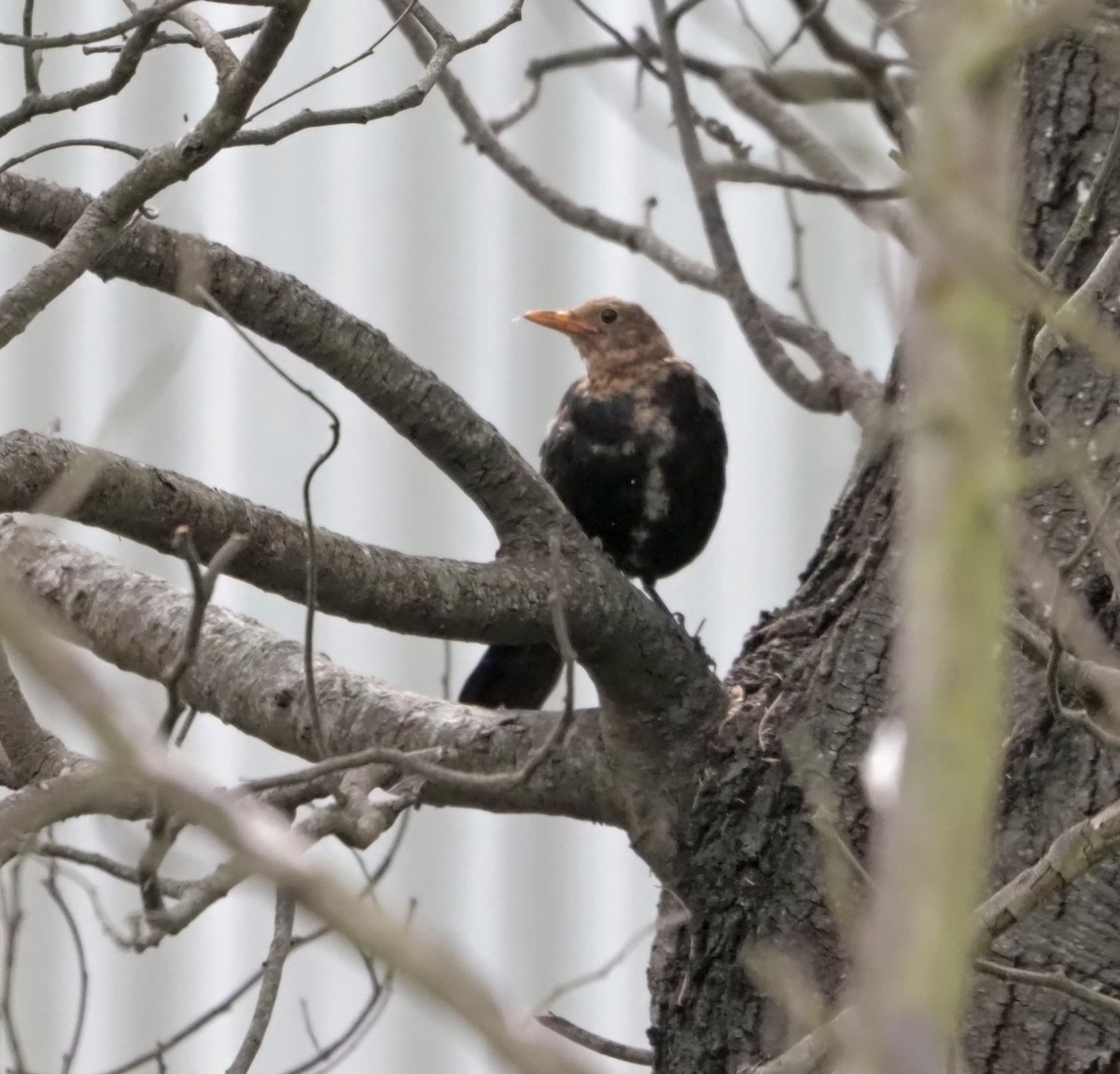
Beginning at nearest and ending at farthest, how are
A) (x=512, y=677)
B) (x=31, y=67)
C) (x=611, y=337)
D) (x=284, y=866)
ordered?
(x=284, y=866) < (x=31, y=67) < (x=512, y=677) < (x=611, y=337)

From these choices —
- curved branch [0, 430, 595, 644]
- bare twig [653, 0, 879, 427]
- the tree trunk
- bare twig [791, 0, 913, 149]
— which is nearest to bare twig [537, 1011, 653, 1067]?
the tree trunk

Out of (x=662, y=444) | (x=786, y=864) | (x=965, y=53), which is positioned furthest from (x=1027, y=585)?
(x=662, y=444)

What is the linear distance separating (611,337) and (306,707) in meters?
1.97

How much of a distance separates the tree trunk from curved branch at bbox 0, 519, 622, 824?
212mm

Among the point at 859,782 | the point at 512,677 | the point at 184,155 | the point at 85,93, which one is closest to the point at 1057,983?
the point at 859,782

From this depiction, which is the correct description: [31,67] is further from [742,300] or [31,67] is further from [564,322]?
[564,322]

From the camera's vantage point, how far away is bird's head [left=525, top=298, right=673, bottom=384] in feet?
13.5

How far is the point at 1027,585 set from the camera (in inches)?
83.0

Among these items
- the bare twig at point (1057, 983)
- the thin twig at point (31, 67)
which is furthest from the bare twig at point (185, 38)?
the bare twig at point (1057, 983)

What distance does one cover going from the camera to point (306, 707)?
2445mm

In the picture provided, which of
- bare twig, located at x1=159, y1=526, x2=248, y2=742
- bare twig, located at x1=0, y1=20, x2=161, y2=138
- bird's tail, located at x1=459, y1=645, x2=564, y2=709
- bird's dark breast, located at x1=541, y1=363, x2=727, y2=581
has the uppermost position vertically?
bird's dark breast, located at x1=541, y1=363, x2=727, y2=581

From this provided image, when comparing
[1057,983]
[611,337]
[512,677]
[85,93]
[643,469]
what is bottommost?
[1057,983]

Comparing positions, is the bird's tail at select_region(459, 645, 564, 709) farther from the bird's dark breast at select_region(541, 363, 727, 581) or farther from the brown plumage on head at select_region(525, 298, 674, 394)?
the brown plumage on head at select_region(525, 298, 674, 394)

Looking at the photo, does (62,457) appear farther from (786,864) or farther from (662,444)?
(662,444)
